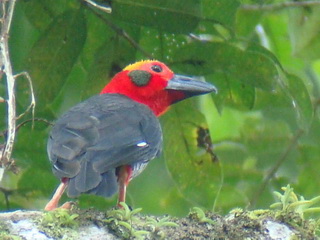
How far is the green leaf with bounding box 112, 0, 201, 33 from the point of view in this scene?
534 centimetres

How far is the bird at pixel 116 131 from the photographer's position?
170 inches

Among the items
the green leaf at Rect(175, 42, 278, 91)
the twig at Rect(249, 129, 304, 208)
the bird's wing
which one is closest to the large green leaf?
the bird's wing

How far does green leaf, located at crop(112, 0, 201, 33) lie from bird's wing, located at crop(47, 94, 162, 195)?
0.45 metres

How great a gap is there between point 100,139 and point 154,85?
1529 millimetres

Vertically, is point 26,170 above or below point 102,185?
below

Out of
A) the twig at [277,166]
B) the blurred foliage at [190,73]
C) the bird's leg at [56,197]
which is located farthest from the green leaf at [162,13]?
the twig at [277,166]

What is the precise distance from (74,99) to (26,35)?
0.61 meters

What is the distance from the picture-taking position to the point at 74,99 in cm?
630

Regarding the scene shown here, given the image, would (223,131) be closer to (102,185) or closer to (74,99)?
(74,99)

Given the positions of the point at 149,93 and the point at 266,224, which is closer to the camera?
the point at 266,224

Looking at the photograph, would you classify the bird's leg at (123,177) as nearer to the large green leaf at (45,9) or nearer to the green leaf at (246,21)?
the large green leaf at (45,9)

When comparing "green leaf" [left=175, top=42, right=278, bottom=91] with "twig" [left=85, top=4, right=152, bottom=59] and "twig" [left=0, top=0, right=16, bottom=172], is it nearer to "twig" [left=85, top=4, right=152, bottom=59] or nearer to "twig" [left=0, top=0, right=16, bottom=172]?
"twig" [left=85, top=4, right=152, bottom=59]

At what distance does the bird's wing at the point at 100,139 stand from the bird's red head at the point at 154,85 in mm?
341

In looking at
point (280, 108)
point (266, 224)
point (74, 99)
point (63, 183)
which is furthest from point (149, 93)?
point (266, 224)
